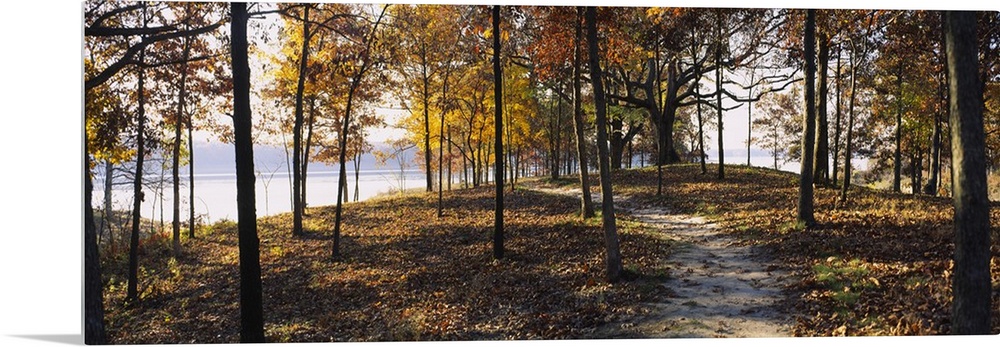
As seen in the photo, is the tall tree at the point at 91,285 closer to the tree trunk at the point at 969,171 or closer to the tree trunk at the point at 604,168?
the tree trunk at the point at 604,168

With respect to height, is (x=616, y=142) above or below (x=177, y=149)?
above

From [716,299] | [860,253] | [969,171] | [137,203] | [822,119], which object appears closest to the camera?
[969,171]

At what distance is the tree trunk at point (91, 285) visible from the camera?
649 cm

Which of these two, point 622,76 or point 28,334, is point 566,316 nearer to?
point 28,334

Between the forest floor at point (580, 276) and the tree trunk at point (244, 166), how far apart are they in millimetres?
1971

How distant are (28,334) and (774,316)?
9.74 m

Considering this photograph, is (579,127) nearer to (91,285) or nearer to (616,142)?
(91,285)

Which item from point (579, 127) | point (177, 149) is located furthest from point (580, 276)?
point (177, 149)

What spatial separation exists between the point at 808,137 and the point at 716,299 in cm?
530

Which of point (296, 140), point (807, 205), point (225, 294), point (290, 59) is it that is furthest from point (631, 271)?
point (290, 59)

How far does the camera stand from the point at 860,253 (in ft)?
24.8

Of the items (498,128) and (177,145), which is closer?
(498,128)

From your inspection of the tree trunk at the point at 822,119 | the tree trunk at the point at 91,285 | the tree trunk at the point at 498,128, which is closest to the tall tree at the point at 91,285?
the tree trunk at the point at 91,285

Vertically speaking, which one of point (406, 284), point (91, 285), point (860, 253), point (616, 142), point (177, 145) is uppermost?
point (616, 142)
